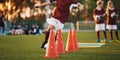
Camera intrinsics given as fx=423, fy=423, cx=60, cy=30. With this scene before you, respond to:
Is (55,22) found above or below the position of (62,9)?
below

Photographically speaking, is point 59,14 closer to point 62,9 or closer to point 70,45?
point 62,9

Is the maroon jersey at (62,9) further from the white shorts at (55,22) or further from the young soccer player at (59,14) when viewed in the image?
the white shorts at (55,22)

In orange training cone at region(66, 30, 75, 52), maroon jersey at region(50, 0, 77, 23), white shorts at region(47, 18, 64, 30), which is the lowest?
orange training cone at region(66, 30, 75, 52)

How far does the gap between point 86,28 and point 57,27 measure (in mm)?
36960

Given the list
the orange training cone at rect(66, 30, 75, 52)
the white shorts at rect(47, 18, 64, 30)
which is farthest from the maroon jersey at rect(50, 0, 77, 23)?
the orange training cone at rect(66, 30, 75, 52)

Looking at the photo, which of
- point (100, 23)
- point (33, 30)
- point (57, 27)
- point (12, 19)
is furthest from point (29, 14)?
point (57, 27)

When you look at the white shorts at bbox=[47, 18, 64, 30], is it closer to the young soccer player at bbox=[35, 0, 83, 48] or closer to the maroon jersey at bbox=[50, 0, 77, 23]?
the young soccer player at bbox=[35, 0, 83, 48]

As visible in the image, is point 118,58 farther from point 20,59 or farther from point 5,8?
point 5,8

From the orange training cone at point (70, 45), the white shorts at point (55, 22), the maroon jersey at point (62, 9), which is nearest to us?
the white shorts at point (55, 22)

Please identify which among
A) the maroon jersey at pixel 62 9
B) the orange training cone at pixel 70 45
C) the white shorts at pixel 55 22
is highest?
the maroon jersey at pixel 62 9

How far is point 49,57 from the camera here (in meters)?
11.4

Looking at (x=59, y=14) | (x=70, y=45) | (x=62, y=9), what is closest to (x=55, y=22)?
(x=59, y=14)

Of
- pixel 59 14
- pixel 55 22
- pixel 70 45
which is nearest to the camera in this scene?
pixel 55 22

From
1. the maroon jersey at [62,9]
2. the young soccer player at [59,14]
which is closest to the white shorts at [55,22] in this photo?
the young soccer player at [59,14]
